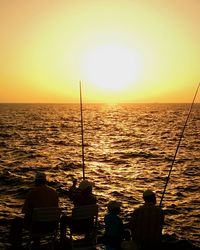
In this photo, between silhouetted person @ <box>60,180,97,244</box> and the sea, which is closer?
silhouetted person @ <box>60,180,97,244</box>

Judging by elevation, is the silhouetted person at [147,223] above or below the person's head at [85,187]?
below

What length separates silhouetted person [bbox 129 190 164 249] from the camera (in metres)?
6.70

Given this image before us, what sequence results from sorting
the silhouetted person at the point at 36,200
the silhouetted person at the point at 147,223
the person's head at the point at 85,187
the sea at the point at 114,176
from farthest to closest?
the sea at the point at 114,176 < the person's head at the point at 85,187 < the silhouetted person at the point at 36,200 < the silhouetted person at the point at 147,223

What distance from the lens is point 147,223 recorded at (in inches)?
266

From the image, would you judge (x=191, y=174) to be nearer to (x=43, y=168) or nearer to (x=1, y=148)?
(x=43, y=168)

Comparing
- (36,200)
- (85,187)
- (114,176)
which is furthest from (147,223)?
(114,176)

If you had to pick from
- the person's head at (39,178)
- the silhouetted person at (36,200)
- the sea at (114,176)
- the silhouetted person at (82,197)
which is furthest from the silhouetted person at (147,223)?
the sea at (114,176)

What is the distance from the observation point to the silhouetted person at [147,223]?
670 cm

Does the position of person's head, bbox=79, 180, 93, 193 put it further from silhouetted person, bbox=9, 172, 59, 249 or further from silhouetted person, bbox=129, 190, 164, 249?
silhouetted person, bbox=129, 190, 164, 249

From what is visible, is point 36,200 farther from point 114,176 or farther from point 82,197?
point 114,176

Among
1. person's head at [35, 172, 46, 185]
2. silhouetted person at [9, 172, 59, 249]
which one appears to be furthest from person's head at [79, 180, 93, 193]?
person's head at [35, 172, 46, 185]

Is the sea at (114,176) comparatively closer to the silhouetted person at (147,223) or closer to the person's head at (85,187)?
the person's head at (85,187)

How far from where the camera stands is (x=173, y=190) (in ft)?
63.4

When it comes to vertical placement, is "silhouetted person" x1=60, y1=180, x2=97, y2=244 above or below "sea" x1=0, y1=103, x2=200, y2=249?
above
